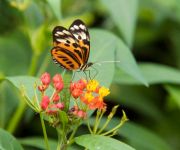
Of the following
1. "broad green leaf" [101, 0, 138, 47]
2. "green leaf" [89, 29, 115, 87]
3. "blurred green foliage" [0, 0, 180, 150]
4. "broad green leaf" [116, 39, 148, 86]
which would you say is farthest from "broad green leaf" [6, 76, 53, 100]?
"broad green leaf" [101, 0, 138, 47]

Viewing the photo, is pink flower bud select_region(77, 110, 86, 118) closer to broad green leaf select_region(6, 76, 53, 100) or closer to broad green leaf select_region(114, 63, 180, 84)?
broad green leaf select_region(6, 76, 53, 100)

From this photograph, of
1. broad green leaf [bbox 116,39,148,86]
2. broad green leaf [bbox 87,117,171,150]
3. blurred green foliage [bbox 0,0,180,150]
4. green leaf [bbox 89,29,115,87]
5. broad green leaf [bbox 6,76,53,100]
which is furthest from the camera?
broad green leaf [bbox 87,117,171,150]

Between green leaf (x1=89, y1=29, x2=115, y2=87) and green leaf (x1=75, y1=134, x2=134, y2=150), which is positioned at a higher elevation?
green leaf (x1=89, y1=29, x2=115, y2=87)

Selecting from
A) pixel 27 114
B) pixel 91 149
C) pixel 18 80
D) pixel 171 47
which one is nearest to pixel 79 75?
pixel 18 80

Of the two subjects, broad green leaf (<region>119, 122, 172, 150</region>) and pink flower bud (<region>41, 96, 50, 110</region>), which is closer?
pink flower bud (<region>41, 96, 50, 110</region>)

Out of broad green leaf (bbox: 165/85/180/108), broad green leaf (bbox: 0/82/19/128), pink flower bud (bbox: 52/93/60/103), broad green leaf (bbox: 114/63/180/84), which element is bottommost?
broad green leaf (bbox: 0/82/19/128)

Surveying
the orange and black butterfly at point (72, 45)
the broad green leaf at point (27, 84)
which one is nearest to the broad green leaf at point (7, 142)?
the broad green leaf at point (27, 84)

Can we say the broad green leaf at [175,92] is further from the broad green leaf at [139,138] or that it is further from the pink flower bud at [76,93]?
the pink flower bud at [76,93]
